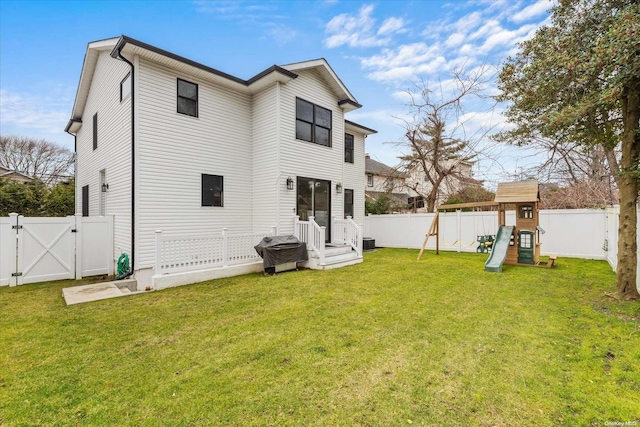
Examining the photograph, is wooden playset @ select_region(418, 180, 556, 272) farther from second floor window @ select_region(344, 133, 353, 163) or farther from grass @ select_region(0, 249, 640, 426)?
second floor window @ select_region(344, 133, 353, 163)

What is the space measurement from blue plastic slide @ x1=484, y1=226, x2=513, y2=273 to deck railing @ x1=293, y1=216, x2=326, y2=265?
4.68 meters

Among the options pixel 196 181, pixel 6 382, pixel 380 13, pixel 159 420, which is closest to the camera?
pixel 159 420

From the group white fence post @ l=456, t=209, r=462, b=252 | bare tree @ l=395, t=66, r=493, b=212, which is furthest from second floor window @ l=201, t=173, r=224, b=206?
bare tree @ l=395, t=66, r=493, b=212

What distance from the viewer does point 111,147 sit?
888 cm

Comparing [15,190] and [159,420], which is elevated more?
[15,190]

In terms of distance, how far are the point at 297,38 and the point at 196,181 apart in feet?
26.2

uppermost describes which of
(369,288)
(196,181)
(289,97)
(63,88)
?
(63,88)

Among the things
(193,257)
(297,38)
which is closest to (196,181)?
(193,257)

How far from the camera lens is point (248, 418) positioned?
2.27 metres

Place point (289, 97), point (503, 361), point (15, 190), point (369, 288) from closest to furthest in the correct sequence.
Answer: point (503, 361)
point (369, 288)
point (289, 97)
point (15, 190)

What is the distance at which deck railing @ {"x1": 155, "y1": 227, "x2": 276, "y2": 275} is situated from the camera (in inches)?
261

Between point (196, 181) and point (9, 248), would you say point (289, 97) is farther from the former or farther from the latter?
point (9, 248)

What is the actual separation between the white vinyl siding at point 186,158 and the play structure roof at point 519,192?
26.9 feet

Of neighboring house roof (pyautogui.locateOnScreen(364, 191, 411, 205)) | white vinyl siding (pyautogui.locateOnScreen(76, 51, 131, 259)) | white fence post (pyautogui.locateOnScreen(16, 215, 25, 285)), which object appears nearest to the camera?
white fence post (pyautogui.locateOnScreen(16, 215, 25, 285))
